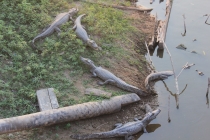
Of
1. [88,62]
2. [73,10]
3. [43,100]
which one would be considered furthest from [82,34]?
[43,100]

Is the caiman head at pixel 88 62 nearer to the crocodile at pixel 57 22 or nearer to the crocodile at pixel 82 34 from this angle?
the crocodile at pixel 82 34

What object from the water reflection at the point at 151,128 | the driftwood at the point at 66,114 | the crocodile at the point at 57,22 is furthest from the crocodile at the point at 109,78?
the crocodile at the point at 57,22

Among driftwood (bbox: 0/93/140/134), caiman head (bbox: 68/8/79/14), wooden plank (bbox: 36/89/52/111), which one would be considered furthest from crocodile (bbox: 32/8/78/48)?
driftwood (bbox: 0/93/140/134)

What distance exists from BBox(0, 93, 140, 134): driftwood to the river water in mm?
1062

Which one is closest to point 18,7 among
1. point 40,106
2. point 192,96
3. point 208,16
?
point 40,106

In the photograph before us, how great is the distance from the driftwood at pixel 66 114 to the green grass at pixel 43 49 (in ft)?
1.49

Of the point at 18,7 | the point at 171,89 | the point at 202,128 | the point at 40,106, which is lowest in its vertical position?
the point at 202,128

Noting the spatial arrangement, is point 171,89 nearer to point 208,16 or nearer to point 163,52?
point 163,52

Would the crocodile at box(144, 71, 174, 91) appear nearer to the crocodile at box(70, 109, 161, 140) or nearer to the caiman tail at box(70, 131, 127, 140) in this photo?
the crocodile at box(70, 109, 161, 140)

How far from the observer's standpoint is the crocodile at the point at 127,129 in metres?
6.88

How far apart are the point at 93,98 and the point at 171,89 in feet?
9.18

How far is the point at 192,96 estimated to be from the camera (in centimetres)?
895

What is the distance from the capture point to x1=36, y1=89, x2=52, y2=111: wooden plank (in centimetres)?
720

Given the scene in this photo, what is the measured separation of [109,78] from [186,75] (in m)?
2.89
